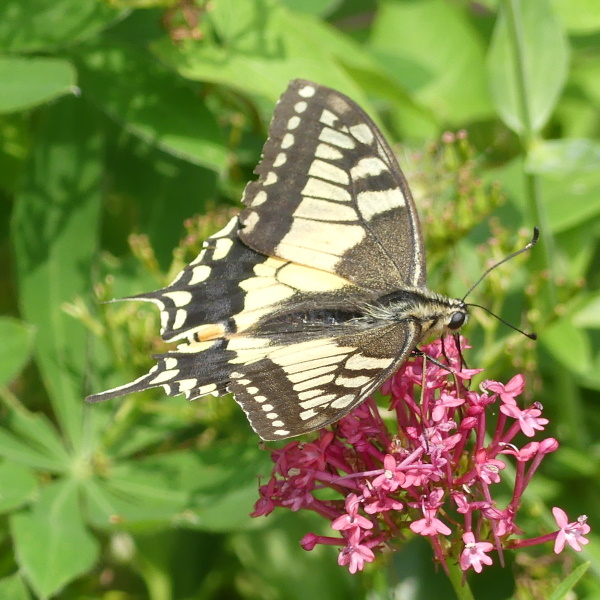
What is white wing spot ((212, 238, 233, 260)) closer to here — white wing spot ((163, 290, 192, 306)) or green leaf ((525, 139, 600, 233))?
white wing spot ((163, 290, 192, 306))

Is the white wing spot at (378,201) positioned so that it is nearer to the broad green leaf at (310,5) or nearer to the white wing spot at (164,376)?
the white wing spot at (164,376)

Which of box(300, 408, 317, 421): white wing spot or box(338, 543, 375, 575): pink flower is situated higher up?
box(300, 408, 317, 421): white wing spot

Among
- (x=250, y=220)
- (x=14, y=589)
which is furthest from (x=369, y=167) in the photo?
(x=14, y=589)

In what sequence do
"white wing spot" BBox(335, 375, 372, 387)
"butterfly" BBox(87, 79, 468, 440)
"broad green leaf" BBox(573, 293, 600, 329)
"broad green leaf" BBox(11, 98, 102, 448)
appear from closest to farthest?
"white wing spot" BBox(335, 375, 372, 387) → "butterfly" BBox(87, 79, 468, 440) → "broad green leaf" BBox(11, 98, 102, 448) → "broad green leaf" BBox(573, 293, 600, 329)

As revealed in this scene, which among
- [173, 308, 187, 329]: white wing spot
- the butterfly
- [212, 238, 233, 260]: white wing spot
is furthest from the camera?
[212, 238, 233, 260]: white wing spot

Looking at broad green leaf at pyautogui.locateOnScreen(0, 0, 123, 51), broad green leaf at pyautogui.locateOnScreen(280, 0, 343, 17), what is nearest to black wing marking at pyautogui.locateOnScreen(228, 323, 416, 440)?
broad green leaf at pyautogui.locateOnScreen(0, 0, 123, 51)

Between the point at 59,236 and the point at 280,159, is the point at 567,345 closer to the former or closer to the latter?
the point at 280,159
